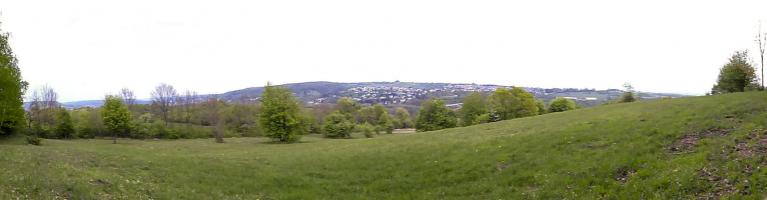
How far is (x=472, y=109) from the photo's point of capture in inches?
3969

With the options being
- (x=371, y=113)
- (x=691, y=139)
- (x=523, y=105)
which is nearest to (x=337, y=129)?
(x=523, y=105)

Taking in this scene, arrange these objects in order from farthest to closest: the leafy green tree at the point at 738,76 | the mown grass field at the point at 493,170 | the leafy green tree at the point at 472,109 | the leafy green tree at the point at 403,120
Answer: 1. the leafy green tree at the point at 403,120
2. the leafy green tree at the point at 472,109
3. the leafy green tree at the point at 738,76
4. the mown grass field at the point at 493,170

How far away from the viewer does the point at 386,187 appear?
2283 cm

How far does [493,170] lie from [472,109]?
7929cm

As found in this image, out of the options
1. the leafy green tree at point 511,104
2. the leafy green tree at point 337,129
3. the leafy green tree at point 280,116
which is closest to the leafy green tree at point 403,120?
the leafy green tree at point 511,104

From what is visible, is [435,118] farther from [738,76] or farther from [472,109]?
[738,76]

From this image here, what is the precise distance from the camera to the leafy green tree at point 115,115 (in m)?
76.4

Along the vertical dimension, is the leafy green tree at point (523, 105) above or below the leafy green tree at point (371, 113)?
above

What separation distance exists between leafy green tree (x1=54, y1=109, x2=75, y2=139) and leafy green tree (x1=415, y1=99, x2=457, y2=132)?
7202 cm

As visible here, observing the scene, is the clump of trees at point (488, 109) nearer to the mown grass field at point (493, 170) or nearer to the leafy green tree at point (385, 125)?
the leafy green tree at point (385, 125)

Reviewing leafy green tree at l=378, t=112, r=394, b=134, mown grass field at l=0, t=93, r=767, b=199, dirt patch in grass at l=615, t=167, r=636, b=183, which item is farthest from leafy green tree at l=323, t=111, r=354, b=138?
dirt patch in grass at l=615, t=167, r=636, b=183

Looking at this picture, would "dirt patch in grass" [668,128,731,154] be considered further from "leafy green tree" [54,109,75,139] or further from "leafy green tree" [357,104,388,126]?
"leafy green tree" [357,104,388,126]

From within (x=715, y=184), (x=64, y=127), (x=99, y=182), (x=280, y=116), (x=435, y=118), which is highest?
(x=715, y=184)

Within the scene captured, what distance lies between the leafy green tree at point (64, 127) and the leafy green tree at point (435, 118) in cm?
7202
